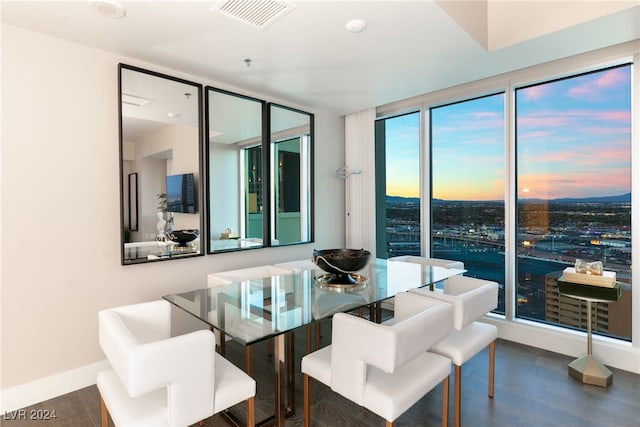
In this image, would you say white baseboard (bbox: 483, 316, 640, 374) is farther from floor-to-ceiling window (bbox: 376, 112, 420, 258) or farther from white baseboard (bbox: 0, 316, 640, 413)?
floor-to-ceiling window (bbox: 376, 112, 420, 258)

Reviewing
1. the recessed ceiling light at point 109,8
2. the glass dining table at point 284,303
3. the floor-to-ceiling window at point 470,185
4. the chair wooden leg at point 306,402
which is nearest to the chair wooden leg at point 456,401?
the glass dining table at point 284,303

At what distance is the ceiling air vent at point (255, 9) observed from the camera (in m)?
2.05

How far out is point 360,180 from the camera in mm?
4633

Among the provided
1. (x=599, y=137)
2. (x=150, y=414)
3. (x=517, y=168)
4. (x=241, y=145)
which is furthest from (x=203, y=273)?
(x=599, y=137)

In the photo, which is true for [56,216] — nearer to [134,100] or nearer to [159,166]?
[159,166]

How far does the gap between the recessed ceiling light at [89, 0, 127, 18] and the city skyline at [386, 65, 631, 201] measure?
127 inches

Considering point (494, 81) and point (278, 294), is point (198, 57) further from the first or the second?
point (494, 81)

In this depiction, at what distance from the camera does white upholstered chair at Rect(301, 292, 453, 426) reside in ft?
4.95

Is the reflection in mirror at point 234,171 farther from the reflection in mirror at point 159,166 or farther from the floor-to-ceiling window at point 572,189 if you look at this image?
the floor-to-ceiling window at point 572,189

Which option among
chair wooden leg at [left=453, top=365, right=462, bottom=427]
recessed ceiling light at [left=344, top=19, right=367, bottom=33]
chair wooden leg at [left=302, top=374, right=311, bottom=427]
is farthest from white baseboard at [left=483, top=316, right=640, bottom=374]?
recessed ceiling light at [left=344, top=19, right=367, bottom=33]

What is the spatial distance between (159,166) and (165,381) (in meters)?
2.06

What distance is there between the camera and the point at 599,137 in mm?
3047

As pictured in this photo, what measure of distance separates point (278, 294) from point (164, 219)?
54.4 inches

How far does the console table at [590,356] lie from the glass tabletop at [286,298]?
892 mm
